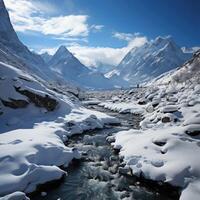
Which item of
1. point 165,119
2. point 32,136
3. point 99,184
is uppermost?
point 165,119

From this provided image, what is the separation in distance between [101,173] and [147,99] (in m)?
65.3

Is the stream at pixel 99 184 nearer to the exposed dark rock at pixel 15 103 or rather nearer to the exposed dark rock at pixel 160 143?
the exposed dark rock at pixel 160 143

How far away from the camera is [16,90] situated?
43.5 meters

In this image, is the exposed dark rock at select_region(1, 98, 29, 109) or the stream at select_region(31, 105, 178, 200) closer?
the stream at select_region(31, 105, 178, 200)

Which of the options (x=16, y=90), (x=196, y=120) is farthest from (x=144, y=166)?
(x=16, y=90)

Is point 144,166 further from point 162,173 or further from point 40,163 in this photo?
point 40,163

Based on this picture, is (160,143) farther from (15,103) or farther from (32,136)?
(15,103)

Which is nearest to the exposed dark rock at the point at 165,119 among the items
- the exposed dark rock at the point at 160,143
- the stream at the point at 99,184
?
the exposed dark rock at the point at 160,143

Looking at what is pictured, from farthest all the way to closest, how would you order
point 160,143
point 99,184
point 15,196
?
point 160,143 < point 99,184 < point 15,196

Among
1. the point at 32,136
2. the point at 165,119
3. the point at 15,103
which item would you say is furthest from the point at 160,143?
the point at 15,103

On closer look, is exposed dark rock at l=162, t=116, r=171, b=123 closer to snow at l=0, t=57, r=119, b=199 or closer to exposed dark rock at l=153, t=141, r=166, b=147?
snow at l=0, t=57, r=119, b=199

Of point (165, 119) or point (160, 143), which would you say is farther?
point (165, 119)

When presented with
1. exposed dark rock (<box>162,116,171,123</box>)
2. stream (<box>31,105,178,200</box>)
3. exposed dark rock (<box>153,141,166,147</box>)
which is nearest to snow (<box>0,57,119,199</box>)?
stream (<box>31,105,178,200</box>)

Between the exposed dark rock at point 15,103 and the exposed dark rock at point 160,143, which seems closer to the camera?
the exposed dark rock at point 160,143
